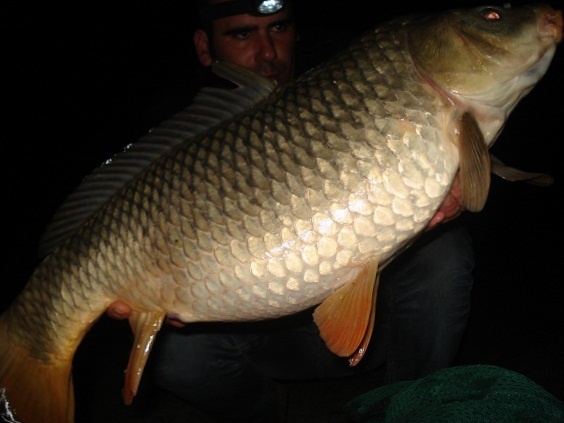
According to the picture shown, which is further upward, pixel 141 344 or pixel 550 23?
pixel 550 23

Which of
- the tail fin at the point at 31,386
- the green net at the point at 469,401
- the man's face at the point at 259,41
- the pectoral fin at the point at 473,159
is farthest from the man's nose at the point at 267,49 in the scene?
the green net at the point at 469,401

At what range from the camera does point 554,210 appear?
4.43 m

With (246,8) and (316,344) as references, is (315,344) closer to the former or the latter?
(316,344)

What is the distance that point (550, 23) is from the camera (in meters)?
1.21

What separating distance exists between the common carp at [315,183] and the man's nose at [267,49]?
94 centimetres

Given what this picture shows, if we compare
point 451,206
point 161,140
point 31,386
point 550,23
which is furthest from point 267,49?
point 31,386

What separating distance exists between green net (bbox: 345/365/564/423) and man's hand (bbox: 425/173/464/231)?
1.42 feet

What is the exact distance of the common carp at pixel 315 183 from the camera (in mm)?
1223

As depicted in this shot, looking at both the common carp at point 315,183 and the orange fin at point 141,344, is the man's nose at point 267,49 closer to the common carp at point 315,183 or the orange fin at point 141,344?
the common carp at point 315,183

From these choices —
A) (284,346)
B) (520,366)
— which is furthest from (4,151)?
(520,366)

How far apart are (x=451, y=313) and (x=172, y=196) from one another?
43.6 inches

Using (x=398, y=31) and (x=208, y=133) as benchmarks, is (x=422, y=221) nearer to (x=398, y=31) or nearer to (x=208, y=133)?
(x=398, y=31)

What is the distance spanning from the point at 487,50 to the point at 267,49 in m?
1.27

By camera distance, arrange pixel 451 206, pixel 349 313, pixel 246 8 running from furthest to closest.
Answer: pixel 246 8
pixel 451 206
pixel 349 313
